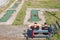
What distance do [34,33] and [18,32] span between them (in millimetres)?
3808

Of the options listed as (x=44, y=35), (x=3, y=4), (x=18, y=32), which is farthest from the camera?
(x=3, y=4)

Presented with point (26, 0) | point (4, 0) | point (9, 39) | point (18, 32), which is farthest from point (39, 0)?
point (9, 39)

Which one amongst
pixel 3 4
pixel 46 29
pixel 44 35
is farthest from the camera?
pixel 3 4

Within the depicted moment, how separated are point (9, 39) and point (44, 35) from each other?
261 centimetres

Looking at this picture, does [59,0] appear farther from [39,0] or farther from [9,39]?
[9,39]

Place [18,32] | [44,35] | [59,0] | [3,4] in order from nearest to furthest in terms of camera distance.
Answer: [44,35] < [18,32] < [3,4] < [59,0]

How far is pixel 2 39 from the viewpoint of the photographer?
46.7ft

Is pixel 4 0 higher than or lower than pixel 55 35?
higher

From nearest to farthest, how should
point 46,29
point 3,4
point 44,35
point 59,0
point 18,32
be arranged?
point 44,35, point 46,29, point 18,32, point 3,4, point 59,0

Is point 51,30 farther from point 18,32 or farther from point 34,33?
point 18,32

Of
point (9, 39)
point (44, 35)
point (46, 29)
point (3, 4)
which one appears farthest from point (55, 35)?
point (3, 4)

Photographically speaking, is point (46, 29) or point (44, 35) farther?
point (46, 29)

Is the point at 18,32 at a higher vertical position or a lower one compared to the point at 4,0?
lower

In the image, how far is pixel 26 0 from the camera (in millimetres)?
41375
